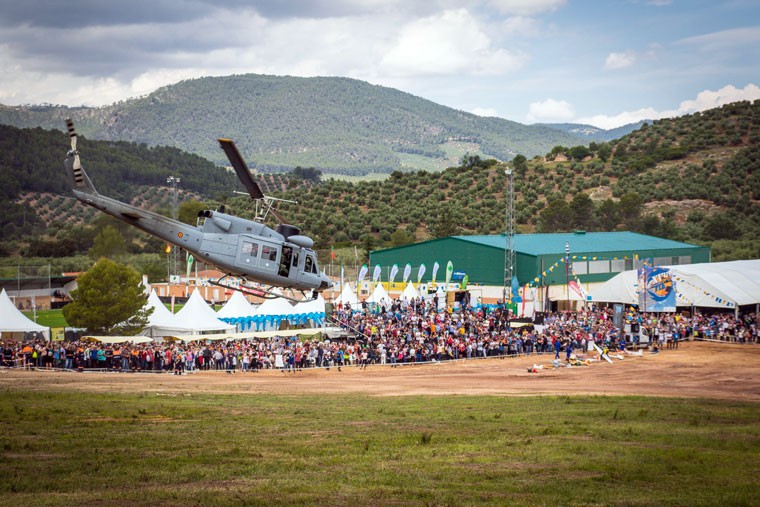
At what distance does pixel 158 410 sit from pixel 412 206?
95.8m

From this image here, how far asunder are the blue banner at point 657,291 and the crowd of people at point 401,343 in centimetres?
136

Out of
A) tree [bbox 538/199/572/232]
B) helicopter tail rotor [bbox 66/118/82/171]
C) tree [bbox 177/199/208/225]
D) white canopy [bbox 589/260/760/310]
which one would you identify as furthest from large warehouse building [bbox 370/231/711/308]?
helicopter tail rotor [bbox 66/118/82/171]

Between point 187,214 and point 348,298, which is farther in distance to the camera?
point 348,298

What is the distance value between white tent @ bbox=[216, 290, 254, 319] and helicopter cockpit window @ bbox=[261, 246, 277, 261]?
21.1 m

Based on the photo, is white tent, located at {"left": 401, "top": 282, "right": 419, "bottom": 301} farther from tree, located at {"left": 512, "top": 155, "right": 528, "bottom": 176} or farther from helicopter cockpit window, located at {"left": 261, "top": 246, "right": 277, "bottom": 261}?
tree, located at {"left": 512, "top": 155, "right": 528, "bottom": 176}

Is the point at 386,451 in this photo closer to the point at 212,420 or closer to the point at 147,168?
the point at 212,420

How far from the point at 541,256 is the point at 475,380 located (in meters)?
33.6

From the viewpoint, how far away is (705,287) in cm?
5359

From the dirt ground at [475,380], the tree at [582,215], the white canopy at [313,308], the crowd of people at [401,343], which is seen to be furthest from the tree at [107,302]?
the tree at [582,215]

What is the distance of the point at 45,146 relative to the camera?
45500 millimetres

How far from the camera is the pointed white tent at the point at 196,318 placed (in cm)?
4184

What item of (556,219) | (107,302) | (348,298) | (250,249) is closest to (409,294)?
(348,298)

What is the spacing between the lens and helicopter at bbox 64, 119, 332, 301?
20.7 meters

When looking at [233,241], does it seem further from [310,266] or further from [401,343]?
[401,343]
